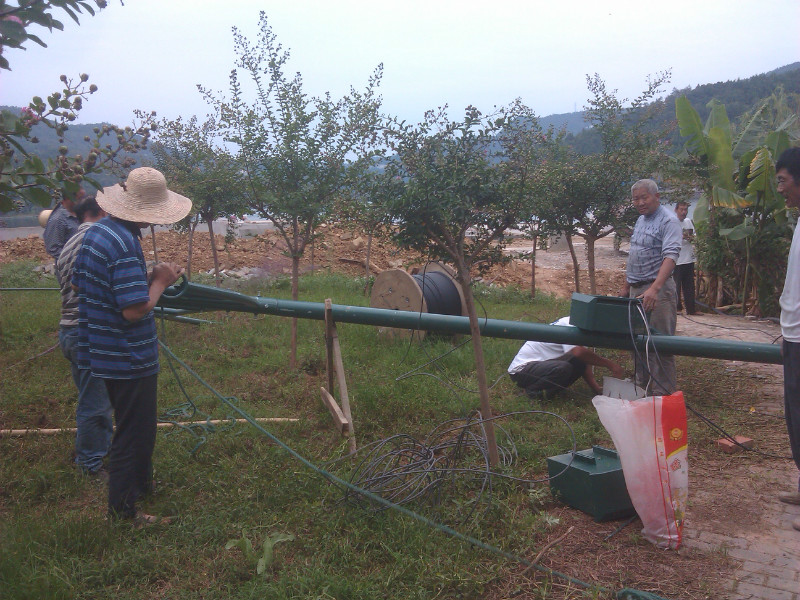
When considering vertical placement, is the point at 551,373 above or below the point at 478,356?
below

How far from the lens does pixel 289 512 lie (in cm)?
383

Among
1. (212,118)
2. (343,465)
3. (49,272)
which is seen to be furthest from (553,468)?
(49,272)

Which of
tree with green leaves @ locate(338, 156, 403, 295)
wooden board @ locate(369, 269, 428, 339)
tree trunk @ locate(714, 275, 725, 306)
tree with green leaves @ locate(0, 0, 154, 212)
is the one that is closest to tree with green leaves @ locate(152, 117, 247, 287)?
wooden board @ locate(369, 269, 428, 339)

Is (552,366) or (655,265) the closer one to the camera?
(655,265)

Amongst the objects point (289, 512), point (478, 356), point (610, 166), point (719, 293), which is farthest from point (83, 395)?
point (719, 293)

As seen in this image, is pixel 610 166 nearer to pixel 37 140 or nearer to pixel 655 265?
pixel 655 265

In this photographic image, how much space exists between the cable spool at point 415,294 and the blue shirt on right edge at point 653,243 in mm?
2629

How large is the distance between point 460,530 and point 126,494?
1.92 m

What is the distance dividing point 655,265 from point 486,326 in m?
1.86

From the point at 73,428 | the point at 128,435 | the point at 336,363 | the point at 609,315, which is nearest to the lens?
the point at 128,435

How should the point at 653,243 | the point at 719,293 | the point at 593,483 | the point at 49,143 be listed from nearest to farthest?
the point at 593,483 < the point at 49,143 < the point at 653,243 < the point at 719,293

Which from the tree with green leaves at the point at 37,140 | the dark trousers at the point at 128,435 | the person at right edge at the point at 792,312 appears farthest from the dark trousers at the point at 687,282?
the tree with green leaves at the point at 37,140

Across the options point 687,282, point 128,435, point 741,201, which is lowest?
point 687,282

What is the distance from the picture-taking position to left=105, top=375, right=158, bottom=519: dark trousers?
11.5 feet
